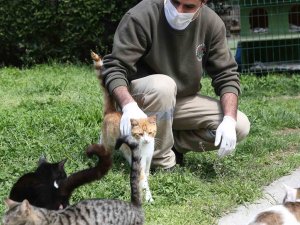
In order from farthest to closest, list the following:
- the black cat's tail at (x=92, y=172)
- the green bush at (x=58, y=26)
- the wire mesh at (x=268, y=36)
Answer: the green bush at (x=58, y=26)
the wire mesh at (x=268, y=36)
the black cat's tail at (x=92, y=172)

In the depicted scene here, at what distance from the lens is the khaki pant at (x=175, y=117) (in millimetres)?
3996

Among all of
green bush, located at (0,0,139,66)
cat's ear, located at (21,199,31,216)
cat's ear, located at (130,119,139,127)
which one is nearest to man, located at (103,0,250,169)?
cat's ear, located at (130,119,139,127)

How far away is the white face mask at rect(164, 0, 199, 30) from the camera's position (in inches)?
158

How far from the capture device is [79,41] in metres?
9.36

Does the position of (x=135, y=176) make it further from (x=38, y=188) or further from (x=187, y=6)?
(x=187, y=6)

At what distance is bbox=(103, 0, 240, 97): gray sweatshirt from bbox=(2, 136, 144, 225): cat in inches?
38.8

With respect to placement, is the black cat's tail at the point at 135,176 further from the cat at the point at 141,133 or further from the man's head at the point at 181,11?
the man's head at the point at 181,11

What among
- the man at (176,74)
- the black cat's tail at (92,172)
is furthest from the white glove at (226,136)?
the black cat's tail at (92,172)

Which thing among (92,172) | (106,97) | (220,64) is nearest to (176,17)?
(220,64)

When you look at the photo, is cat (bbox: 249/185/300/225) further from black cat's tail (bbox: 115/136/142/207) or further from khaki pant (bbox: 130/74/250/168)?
khaki pant (bbox: 130/74/250/168)

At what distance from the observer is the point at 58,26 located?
365 inches

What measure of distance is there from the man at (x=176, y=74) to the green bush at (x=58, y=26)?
4.98 m

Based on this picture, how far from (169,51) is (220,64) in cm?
40

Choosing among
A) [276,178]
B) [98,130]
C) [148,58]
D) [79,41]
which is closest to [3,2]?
[79,41]
